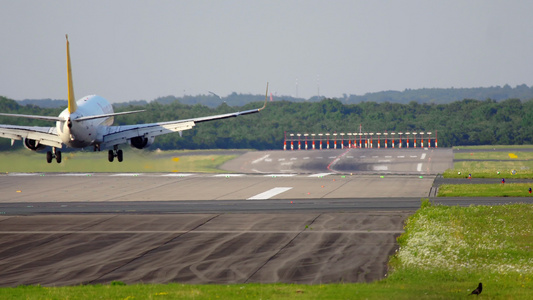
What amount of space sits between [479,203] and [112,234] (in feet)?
99.1

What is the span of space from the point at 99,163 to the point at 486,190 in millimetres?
50030

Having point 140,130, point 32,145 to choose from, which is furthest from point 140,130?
point 32,145

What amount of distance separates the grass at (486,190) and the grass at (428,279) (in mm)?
20915

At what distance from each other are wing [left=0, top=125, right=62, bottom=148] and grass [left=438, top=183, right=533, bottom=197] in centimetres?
3665

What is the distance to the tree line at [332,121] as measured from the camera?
136 metres

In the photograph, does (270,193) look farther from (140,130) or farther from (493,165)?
(493,165)

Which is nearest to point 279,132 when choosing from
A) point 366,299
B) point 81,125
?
point 81,125

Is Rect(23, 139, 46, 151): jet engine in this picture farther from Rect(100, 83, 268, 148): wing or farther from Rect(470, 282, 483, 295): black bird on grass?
Rect(470, 282, 483, 295): black bird on grass

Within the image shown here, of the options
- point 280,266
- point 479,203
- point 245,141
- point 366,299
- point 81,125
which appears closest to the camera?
point 366,299

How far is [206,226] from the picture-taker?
4894 centimetres

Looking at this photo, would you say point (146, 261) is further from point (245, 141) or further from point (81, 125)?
point (245, 141)

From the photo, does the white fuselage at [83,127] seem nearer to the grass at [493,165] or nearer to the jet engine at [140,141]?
the jet engine at [140,141]

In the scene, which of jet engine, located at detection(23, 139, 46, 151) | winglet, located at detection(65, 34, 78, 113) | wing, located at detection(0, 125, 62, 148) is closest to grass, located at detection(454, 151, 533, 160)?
jet engine, located at detection(23, 139, 46, 151)

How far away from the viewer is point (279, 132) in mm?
152625
